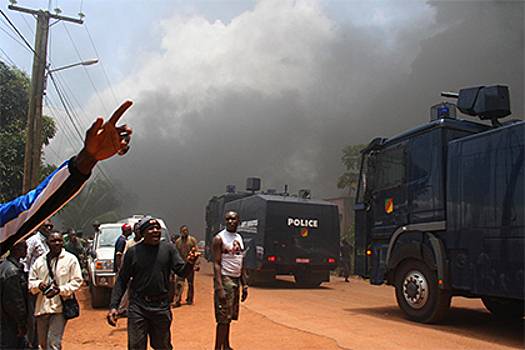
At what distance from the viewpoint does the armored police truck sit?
6.90m

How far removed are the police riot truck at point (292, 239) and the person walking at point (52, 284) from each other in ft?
31.7

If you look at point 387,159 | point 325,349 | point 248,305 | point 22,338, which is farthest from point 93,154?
point 248,305

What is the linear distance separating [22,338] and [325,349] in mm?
3843

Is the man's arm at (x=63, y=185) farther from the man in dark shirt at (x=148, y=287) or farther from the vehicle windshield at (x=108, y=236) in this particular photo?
the vehicle windshield at (x=108, y=236)

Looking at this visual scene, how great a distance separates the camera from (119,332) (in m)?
8.12

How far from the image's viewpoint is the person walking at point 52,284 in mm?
5078

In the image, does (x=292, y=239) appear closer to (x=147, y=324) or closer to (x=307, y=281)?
(x=307, y=281)

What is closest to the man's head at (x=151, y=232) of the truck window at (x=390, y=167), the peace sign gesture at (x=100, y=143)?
the peace sign gesture at (x=100, y=143)

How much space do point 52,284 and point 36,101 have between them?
952cm

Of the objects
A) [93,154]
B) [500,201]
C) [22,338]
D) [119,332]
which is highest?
[500,201]

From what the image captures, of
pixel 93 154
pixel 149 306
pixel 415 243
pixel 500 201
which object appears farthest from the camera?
pixel 415 243

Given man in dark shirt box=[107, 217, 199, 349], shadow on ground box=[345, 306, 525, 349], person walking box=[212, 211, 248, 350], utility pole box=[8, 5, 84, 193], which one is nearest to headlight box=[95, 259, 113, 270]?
utility pole box=[8, 5, 84, 193]

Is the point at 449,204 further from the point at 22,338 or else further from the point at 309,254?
the point at 309,254

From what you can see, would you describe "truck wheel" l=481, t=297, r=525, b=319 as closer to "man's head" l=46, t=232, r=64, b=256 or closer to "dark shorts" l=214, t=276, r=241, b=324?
"dark shorts" l=214, t=276, r=241, b=324
